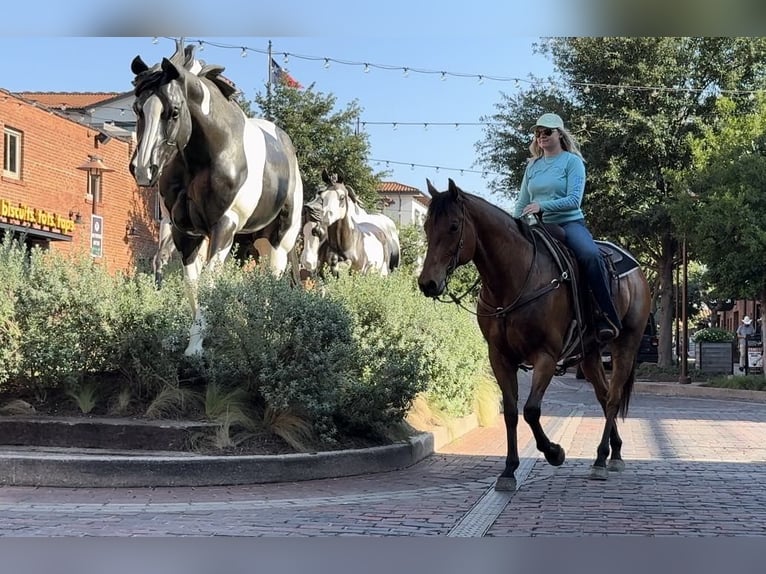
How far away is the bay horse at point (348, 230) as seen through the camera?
15.2 meters

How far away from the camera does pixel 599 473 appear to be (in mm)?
8391

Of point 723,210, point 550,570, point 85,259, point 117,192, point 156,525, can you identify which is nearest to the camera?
point 550,570

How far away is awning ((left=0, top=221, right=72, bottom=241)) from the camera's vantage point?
25.4 m

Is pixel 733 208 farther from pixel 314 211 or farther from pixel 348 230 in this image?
pixel 314 211

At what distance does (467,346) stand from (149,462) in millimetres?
6083

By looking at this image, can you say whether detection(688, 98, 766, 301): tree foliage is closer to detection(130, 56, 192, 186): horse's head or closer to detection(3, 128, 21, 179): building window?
detection(130, 56, 192, 186): horse's head

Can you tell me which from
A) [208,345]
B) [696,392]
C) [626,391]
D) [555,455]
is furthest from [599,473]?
[696,392]

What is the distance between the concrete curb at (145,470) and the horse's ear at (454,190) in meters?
2.69

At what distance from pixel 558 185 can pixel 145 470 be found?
4347 millimetres

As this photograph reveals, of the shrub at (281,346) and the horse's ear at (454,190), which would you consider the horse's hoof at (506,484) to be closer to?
the shrub at (281,346)

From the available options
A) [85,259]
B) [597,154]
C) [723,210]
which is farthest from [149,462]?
[597,154]

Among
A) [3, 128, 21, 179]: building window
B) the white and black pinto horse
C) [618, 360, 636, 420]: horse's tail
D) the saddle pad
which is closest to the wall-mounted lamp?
[3, 128, 21, 179]: building window
